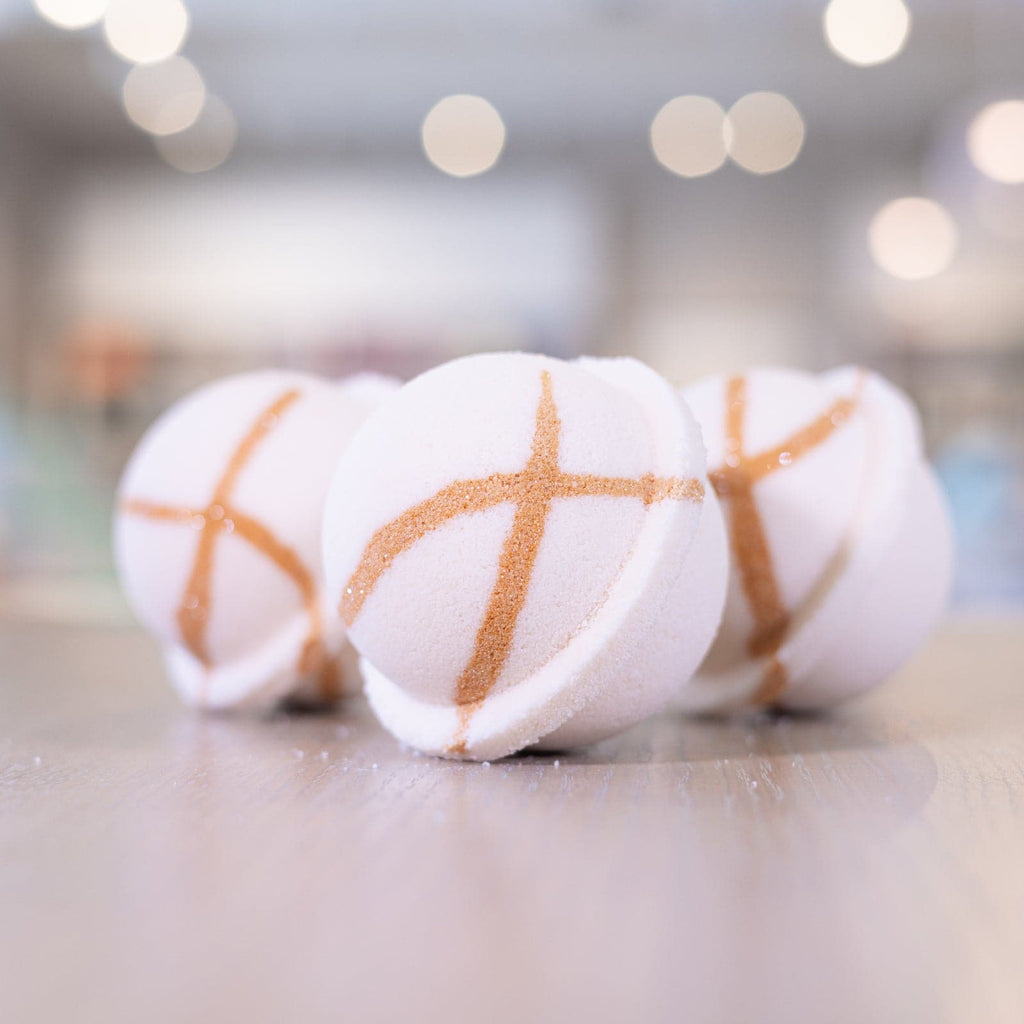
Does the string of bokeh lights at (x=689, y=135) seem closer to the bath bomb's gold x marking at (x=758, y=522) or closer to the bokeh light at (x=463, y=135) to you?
the bokeh light at (x=463, y=135)

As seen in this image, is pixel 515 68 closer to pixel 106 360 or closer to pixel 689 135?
pixel 689 135

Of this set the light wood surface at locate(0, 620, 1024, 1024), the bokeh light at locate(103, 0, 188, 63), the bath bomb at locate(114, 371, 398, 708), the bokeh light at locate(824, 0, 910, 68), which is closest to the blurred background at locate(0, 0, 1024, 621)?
the bokeh light at locate(824, 0, 910, 68)

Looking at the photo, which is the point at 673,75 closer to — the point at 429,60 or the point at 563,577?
the point at 429,60

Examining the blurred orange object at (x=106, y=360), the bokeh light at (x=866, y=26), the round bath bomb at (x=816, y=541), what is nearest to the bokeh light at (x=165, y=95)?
the blurred orange object at (x=106, y=360)

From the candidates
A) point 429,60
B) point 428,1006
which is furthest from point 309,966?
point 429,60

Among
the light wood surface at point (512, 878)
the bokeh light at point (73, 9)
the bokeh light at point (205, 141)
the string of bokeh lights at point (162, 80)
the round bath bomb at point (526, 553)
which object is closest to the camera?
the light wood surface at point (512, 878)

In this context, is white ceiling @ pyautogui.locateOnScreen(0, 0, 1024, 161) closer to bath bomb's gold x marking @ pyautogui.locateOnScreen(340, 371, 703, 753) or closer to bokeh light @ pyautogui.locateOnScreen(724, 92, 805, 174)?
bokeh light @ pyautogui.locateOnScreen(724, 92, 805, 174)
